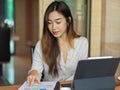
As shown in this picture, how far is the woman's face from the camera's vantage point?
76.8 inches

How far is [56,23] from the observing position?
1.97 m

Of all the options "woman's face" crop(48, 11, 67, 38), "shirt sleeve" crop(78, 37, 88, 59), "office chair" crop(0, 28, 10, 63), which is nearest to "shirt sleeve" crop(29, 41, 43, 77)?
"woman's face" crop(48, 11, 67, 38)

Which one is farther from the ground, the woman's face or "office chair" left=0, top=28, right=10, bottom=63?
the woman's face

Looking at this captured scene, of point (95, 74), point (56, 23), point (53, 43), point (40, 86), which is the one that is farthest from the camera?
point (53, 43)

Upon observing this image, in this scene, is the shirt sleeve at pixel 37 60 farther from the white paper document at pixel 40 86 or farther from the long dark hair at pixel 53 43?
the white paper document at pixel 40 86

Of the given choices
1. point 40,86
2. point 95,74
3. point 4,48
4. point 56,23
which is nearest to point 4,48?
point 4,48

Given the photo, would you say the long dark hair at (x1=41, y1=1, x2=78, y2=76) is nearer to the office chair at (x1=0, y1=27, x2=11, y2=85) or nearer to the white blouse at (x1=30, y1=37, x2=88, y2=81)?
the white blouse at (x1=30, y1=37, x2=88, y2=81)

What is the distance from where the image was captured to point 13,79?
4.89 m

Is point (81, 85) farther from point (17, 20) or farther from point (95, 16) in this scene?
point (17, 20)

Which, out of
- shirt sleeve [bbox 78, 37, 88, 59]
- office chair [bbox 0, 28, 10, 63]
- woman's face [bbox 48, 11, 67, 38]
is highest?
woman's face [bbox 48, 11, 67, 38]

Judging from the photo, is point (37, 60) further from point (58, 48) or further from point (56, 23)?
point (56, 23)

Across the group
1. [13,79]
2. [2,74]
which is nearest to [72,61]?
[13,79]

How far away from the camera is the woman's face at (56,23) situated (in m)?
1.95

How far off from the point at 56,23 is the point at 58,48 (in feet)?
0.71
